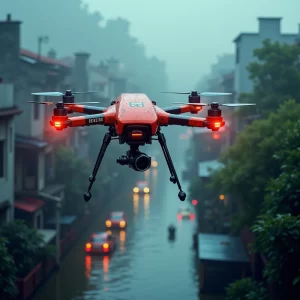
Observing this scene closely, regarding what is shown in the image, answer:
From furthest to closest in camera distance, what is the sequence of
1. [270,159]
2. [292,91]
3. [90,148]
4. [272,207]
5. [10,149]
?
1. [90,148]
2. [292,91]
3. [10,149]
4. [270,159]
5. [272,207]

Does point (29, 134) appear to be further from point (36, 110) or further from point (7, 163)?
point (7, 163)

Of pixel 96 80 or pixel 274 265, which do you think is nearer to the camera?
pixel 274 265

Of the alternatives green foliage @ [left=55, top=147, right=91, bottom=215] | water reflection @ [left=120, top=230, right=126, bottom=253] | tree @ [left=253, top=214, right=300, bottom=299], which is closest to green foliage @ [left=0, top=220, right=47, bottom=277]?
water reflection @ [left=120, top=230, right=126, bottom=253]

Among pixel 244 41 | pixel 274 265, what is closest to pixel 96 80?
pixel 244 41

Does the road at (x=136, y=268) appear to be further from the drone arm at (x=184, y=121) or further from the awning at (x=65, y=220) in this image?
the drone arm at (x=184, y=121)

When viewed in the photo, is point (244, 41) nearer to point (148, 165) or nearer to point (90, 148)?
point (90, 148)

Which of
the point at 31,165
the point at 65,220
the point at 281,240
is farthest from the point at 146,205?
the point at 281,240

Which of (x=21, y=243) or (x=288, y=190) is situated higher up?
(x=288, y=190)
